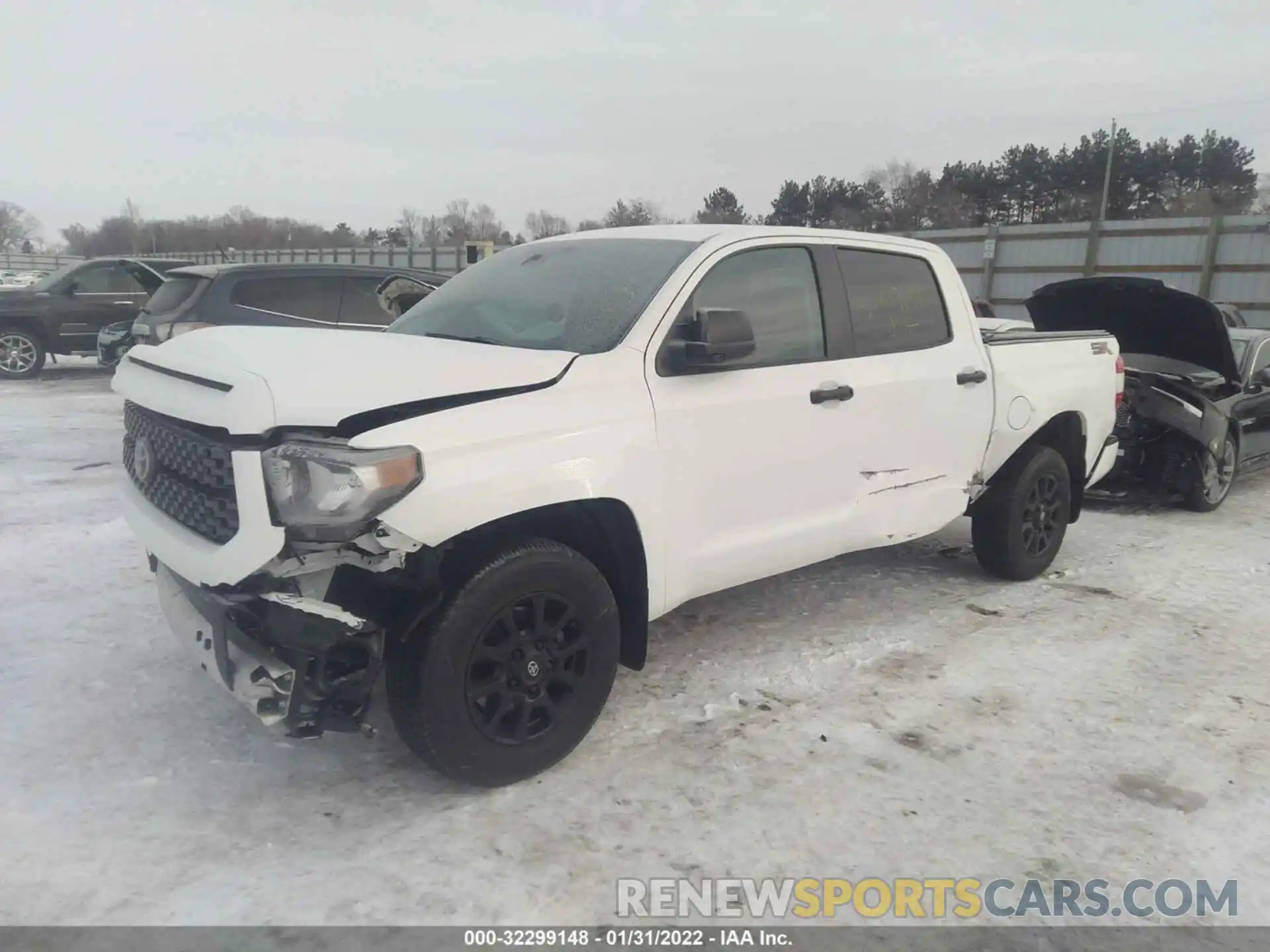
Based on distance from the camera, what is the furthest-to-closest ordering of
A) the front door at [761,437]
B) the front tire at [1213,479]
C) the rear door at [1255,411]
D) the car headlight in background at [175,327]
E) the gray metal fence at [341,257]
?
1. the gray metal fence at [341,257]
2. the car headlight in background at [175,327]
3. the rear door at [1255,411]
4. the front tire at [1213,479]
5. the front door at [761,437]

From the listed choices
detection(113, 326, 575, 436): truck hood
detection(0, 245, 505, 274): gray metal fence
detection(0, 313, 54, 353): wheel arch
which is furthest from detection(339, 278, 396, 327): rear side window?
detection(0, 245, 505, 274): gray metal fence

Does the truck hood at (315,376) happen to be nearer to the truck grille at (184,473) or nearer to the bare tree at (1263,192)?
the truck grille at (184,473)

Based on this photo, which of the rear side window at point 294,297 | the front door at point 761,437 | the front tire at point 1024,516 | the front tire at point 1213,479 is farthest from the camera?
the rear side window at point 294,297

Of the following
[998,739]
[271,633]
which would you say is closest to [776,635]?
[998,739]

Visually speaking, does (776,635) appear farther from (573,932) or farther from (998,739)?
(573,932)

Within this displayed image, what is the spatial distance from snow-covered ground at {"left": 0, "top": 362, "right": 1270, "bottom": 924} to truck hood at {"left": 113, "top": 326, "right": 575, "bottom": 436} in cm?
124

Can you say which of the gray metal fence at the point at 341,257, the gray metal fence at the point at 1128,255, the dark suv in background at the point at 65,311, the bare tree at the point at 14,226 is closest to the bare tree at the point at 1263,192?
the gray metal fence at the point at 1128,255

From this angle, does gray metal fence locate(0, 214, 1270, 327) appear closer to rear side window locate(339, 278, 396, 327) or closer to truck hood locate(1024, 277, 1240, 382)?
rear side window locate(339, 278, 396, 327)

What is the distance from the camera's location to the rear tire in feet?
45.1

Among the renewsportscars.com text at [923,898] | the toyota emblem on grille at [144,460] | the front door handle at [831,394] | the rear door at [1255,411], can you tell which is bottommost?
the renewsportscars.com text at [923,898]

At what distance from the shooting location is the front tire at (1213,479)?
6.90 m

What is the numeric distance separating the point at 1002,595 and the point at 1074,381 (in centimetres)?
129

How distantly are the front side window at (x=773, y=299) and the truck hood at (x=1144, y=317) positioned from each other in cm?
365

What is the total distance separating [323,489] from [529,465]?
634 millimetres
